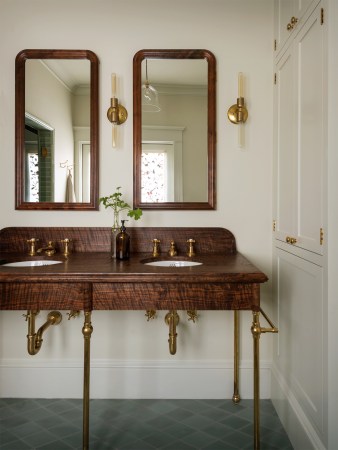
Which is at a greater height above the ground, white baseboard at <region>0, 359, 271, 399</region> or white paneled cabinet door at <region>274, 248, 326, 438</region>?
white paneled cabinet door at <region>274, 248, 326, 438</region>

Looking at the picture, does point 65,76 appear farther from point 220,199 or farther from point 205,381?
point 205,381

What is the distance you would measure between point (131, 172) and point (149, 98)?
43 cm

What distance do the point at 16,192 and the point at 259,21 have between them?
1.69 meters

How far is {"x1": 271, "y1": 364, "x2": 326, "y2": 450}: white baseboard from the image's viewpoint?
168 cm

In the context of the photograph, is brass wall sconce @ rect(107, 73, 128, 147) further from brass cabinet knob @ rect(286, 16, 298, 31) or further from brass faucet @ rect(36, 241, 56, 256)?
brass cabinet knob @ rect(286, 16, 298, 31)

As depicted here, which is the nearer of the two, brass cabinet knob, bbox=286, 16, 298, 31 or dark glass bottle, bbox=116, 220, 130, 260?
brass cabinet knob, bbox=286, 16, 298, 31

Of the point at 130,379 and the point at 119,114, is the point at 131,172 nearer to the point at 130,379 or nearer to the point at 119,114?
the point at 119,114

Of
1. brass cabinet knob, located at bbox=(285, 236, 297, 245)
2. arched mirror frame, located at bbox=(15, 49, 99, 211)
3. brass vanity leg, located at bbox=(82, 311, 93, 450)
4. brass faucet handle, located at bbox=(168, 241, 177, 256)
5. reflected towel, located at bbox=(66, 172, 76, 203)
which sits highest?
arched mirror frame, located at bbox=(15, 49, 99, 211)

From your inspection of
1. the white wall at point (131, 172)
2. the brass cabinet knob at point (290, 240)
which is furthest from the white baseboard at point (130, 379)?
the brass cabinet knob at point (290, 240)

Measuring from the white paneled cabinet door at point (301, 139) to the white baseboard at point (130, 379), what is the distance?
2.85ft

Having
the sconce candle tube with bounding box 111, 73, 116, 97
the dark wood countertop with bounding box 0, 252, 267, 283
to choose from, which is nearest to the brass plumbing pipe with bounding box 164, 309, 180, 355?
the dark wood countertop with bounding box 0, 252, 267, 283

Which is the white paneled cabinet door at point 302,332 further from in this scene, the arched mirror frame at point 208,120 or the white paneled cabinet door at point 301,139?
the arched mirror frame at point 208,120

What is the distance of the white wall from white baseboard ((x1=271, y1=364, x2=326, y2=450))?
159mm

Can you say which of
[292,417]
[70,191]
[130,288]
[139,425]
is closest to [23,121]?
[70,191]
